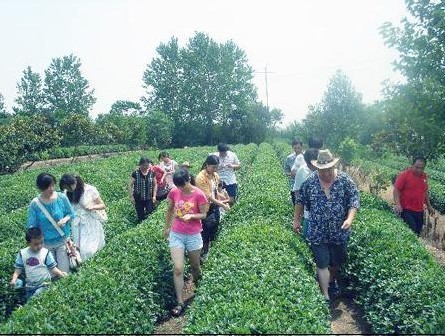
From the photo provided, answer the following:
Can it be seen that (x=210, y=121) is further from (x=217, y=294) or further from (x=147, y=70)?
(x=217, y=294)

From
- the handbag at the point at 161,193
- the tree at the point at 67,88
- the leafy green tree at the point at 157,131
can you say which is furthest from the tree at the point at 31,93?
the handbag at the point at 161,193

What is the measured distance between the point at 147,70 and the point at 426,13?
66.8m

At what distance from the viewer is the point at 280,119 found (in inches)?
2766

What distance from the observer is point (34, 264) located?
5422 millimetres

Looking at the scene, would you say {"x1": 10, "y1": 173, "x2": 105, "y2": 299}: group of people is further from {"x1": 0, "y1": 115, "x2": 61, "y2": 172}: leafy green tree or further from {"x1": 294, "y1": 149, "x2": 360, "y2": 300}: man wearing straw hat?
{"x1": 0, "y1": 115, "x2": 61, "y2": 172}: leafy green tree

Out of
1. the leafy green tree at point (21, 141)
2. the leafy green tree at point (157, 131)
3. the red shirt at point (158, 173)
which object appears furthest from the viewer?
the leafy green tree at point (157, 131)

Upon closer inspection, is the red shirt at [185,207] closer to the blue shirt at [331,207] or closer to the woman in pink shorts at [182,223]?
the woman in pink shorts at [182,223]

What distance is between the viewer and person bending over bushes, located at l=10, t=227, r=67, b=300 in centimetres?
539

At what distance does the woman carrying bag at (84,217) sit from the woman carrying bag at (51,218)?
1.28ft

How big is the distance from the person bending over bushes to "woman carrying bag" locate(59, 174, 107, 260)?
106cm

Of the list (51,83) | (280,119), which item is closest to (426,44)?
(280,119)

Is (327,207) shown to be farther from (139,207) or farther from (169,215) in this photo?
(139,207)

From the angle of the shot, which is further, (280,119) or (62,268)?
(280,119)

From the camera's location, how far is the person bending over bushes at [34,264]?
5395 millimetres
